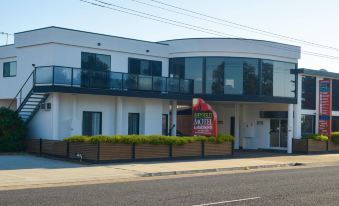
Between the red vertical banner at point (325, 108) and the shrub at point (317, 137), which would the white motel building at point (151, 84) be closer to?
the red vertical banner at point (325, 108)

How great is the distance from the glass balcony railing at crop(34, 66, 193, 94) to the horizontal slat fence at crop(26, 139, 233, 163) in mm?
3553

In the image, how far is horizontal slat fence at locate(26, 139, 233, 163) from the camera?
977 inches

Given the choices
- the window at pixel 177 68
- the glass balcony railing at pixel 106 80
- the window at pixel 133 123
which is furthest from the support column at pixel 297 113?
the window at pixel 133 123

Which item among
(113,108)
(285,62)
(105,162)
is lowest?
(105,162)

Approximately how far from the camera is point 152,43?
35.1 meters

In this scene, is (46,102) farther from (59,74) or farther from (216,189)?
(216,189)

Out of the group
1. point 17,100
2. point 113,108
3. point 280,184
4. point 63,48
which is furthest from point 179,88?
point 280,184

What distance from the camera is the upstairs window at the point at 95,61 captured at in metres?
31.8

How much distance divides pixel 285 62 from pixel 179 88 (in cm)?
818

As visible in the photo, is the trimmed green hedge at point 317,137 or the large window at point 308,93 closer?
the trimmed green hedge at point 317,137

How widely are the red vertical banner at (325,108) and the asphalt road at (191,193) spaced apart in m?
21.1

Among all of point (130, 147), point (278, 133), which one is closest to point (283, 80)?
point (278, 133)

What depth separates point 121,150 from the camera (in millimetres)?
25453

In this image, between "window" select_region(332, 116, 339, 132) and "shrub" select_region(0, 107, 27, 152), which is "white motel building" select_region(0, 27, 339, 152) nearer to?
"shrub" select_region(0, 107, 27, 152)
